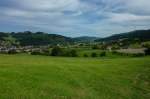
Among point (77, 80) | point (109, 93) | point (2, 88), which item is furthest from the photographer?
point (77, 80)

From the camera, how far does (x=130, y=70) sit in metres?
41.9

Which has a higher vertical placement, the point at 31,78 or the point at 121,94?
the point at 31,78

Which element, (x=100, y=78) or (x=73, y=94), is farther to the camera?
(x=100, y=78)

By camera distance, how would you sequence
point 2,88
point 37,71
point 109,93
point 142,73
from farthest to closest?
point 142,73 → point 37,71 → point 109,93 → point 2,88

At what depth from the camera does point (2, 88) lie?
80.5ft

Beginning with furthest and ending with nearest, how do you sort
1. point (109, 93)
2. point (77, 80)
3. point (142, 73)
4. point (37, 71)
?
point (142, 73) → point (37, 71) → point (77, 80) → point (109, 93)

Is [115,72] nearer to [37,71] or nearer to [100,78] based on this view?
[100,78]

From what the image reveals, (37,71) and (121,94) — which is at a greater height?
(37,71)

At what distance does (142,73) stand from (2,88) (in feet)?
74.4

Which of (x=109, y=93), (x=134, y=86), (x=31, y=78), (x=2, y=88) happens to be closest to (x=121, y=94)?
(x=109, y=93)

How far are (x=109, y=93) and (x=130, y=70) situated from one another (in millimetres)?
14475

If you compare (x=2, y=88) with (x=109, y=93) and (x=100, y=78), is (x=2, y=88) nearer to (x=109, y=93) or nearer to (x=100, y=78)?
(x=109, y=93)

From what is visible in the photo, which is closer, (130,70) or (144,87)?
(144,87)

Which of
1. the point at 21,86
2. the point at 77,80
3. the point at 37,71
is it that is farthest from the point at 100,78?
the point at 21,86
